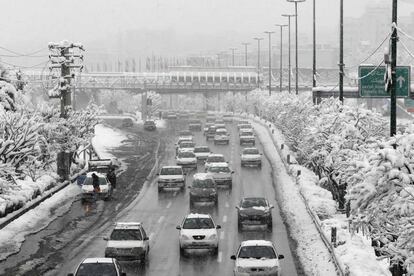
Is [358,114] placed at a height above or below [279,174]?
above

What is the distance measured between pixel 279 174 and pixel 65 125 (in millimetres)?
16264

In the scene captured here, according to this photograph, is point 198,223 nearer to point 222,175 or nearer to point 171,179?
point 171,179

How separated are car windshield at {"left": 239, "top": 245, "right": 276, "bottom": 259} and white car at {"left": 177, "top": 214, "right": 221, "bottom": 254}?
4222 mm

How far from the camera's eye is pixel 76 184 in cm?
5447

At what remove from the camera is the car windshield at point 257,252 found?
85.9 ft

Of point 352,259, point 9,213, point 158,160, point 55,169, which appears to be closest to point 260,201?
point 352,259

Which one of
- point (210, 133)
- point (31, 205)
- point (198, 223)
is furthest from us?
point (210, 133)

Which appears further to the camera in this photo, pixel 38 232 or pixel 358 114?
pixel 358 114

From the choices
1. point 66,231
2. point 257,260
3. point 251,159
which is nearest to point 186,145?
point 251,159

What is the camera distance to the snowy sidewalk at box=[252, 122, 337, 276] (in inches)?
1132

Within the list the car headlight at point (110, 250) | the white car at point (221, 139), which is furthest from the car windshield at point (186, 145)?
the car headlight at point (110, 250)

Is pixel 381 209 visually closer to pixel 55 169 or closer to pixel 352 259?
pixel 352 259

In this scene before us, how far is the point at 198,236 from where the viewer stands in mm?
30609

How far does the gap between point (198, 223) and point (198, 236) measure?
0.79 m
